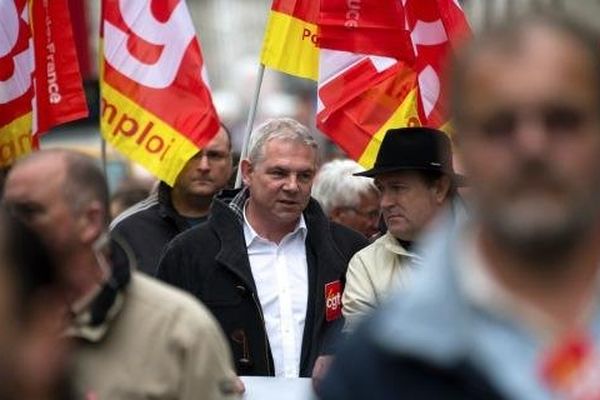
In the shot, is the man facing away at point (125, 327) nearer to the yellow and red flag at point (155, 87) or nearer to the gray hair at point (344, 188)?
the yellow and red flag at point (155, 87)

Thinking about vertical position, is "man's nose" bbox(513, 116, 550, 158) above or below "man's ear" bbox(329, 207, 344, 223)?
above

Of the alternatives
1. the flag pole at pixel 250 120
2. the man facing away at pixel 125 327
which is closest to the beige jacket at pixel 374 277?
the flag pole at pixel 250 120

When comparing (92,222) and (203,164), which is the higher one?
(92,222)

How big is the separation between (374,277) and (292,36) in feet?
7.52

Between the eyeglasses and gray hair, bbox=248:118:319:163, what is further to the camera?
the eyeglasses

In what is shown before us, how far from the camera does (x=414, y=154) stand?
7.53 meters

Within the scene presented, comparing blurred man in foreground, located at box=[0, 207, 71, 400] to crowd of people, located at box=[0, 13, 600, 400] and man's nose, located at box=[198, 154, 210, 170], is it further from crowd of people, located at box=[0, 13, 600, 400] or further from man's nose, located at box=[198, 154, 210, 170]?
man's nose, located at box=[198, 154, 210, 170]

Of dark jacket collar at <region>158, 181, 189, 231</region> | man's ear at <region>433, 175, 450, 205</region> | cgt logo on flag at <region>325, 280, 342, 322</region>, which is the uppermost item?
man's ear at <region>433, 175, 450, 205</region>

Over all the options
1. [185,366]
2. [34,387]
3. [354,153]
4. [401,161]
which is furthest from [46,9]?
[34,387]

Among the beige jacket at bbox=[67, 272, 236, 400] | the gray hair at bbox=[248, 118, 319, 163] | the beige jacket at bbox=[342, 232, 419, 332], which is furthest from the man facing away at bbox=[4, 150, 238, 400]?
the gray hair at bbox=[248, 118, 319, 163]

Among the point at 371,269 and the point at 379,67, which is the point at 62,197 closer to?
the point at 371,269

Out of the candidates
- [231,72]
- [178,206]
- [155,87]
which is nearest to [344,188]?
[178,206]

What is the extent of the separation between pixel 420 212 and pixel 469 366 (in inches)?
182

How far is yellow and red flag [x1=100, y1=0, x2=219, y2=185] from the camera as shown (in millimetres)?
9258
